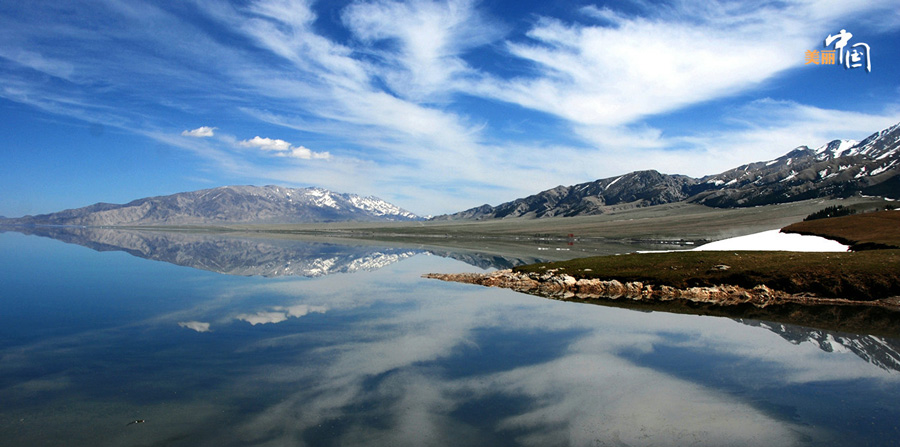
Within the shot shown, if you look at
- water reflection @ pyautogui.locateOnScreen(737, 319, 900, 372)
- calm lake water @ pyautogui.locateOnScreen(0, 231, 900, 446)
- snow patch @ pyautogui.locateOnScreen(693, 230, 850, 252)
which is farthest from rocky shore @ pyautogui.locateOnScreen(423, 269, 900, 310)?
snow patch @ pyautogui.locateOnScreen(693, 230, 850, 252)

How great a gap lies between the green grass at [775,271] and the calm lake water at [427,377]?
952 centimetres

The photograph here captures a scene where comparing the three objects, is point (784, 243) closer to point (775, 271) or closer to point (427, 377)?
point (775, 271)

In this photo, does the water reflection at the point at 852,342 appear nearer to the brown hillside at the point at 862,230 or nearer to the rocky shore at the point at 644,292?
the rocky shore at the point at 644,292

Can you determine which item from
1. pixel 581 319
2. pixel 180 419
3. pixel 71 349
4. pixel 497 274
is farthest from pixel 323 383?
pixel 497 274

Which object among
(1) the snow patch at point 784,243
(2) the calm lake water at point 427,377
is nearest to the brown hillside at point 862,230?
(1) the snow patch at point 784,243

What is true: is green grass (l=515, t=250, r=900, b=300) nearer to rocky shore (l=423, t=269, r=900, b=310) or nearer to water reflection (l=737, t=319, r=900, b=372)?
rocky shore (l=423, t=269, r=900, b=310)

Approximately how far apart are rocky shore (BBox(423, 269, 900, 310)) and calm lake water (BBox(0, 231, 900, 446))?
5.90 metres

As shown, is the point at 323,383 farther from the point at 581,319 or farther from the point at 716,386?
the point at 581,319

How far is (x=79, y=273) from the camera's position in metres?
44.7

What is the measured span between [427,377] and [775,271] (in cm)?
2925

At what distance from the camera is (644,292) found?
33.2m

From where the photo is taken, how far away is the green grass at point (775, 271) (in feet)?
96.2

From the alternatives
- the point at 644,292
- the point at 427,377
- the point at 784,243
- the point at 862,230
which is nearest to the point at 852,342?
the point at 644,292

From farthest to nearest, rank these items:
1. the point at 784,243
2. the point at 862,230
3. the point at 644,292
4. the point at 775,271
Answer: the point at 784,243
the point at 862,230
the point at 644,292
the point at 775,271
